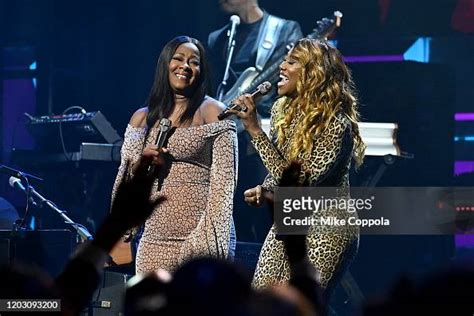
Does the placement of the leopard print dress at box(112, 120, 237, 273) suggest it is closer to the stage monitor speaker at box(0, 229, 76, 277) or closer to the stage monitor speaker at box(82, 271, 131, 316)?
the stage monitor speaker at box(82, 271, 131, 316)

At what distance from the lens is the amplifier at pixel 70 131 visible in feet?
28.3

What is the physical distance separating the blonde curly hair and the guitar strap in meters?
3.86

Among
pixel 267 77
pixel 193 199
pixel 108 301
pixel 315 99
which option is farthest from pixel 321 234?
pixel 267 77

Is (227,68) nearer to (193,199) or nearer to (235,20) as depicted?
(235,20)

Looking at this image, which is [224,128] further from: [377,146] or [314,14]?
[314,14]

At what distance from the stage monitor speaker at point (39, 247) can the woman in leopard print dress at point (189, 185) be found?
5.87 ft

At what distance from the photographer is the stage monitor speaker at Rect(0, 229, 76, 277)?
670 cm

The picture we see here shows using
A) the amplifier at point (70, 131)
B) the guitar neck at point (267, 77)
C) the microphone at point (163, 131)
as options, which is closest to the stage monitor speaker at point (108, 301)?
the microphone at point (163, 131)

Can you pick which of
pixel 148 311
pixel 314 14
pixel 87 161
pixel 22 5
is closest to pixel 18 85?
pixel 22 5

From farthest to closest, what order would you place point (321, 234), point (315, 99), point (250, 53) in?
point (250, 53)
point (315, 99)
point (321, 234)

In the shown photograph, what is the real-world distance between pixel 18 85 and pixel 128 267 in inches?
138

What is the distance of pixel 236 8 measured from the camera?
9125 millimetres

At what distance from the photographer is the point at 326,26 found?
8.38 metres

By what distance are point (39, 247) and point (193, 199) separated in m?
2.07
